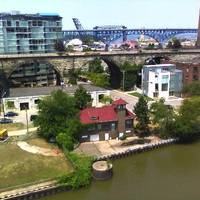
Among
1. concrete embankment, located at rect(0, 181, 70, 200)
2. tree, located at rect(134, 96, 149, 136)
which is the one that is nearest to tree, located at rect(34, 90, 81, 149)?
concrete embankment, located at rect(0, 181, 70, 200)

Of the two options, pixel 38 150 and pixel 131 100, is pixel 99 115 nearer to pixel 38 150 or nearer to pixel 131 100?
pixel 38 150

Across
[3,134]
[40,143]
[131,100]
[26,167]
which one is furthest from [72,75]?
[26,167]

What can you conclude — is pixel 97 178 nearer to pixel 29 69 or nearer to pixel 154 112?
pixel 154 112

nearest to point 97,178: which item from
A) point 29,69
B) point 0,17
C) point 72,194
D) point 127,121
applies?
point 72,194

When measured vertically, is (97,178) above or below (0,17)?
below

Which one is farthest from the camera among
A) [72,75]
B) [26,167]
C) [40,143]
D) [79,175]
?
[72,75]

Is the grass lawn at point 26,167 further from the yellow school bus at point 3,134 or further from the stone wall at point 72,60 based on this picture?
→ the stone wall at point 72,60
